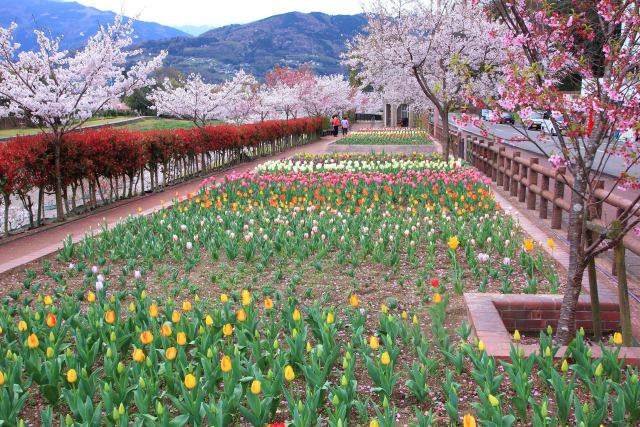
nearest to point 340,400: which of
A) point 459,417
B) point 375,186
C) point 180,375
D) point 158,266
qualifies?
point 459,417

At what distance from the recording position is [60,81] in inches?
399

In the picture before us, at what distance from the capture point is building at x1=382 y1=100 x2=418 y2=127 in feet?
181

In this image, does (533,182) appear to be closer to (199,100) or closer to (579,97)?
(579,97)

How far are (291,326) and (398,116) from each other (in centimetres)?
6045

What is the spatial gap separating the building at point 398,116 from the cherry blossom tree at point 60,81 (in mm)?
43151

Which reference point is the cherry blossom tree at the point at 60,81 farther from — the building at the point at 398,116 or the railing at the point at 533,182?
the building at the point at 398,116

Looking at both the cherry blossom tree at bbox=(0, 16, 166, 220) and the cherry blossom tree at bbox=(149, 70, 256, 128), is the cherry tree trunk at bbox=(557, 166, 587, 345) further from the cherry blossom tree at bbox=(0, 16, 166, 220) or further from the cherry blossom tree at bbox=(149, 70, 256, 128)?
the cherry blossom tree at bbox=(149, 70, 256, 128)

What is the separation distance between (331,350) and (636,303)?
277 cm

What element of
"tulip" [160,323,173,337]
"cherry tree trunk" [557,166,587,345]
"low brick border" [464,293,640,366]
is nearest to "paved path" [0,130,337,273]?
"tulip" [160,323,173,337]

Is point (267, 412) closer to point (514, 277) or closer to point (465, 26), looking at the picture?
point (514, 277)

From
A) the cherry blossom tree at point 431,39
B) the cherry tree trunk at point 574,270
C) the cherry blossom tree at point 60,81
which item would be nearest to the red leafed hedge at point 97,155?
the cherry blossom tree at point 60,81

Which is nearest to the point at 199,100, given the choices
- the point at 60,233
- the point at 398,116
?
the point at 60,233

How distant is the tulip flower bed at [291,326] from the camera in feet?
8.91

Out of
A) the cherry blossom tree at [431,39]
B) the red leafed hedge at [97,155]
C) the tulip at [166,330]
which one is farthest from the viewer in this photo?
the cherry blossom tree at [431,39]
